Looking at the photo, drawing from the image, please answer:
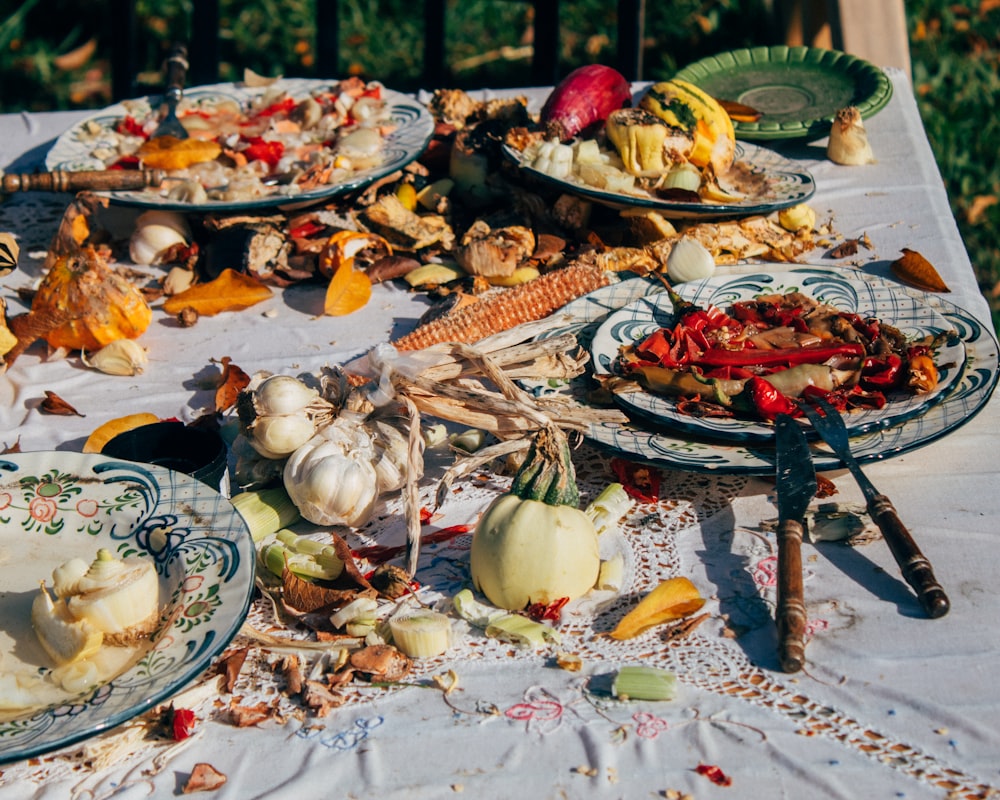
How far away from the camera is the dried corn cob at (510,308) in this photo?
1.94m

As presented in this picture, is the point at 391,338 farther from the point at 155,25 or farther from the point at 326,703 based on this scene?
the point at 155,25

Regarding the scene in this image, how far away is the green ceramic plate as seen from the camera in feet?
8.80

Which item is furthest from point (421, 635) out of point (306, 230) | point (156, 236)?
point (156, 236)

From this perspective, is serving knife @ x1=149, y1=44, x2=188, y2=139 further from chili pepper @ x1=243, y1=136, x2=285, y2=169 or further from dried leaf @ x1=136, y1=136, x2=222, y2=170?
chili pepper @ x1=243, y1=136, x2=285, y2=169

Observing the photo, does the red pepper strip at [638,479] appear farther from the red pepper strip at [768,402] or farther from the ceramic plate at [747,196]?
the ceramic plate at [747,196]

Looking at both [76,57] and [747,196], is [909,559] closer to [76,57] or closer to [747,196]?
[747,196]

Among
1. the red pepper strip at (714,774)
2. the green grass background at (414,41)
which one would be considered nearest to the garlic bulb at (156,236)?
the red pepper strip at (714,774)

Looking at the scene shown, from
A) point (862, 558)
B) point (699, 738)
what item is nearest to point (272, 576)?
point (699, 738)

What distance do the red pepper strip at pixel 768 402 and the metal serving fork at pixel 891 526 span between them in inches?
0.9

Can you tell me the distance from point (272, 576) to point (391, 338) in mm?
744

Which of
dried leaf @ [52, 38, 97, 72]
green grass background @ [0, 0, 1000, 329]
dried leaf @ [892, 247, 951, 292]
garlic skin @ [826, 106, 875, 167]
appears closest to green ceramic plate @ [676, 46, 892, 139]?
garlic skin @ [826, 106, 875, 167]

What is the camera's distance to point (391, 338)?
2117mm

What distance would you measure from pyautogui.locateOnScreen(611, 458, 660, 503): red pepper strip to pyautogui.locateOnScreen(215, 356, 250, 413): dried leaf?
0.69m

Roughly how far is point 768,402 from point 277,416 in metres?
0.71
